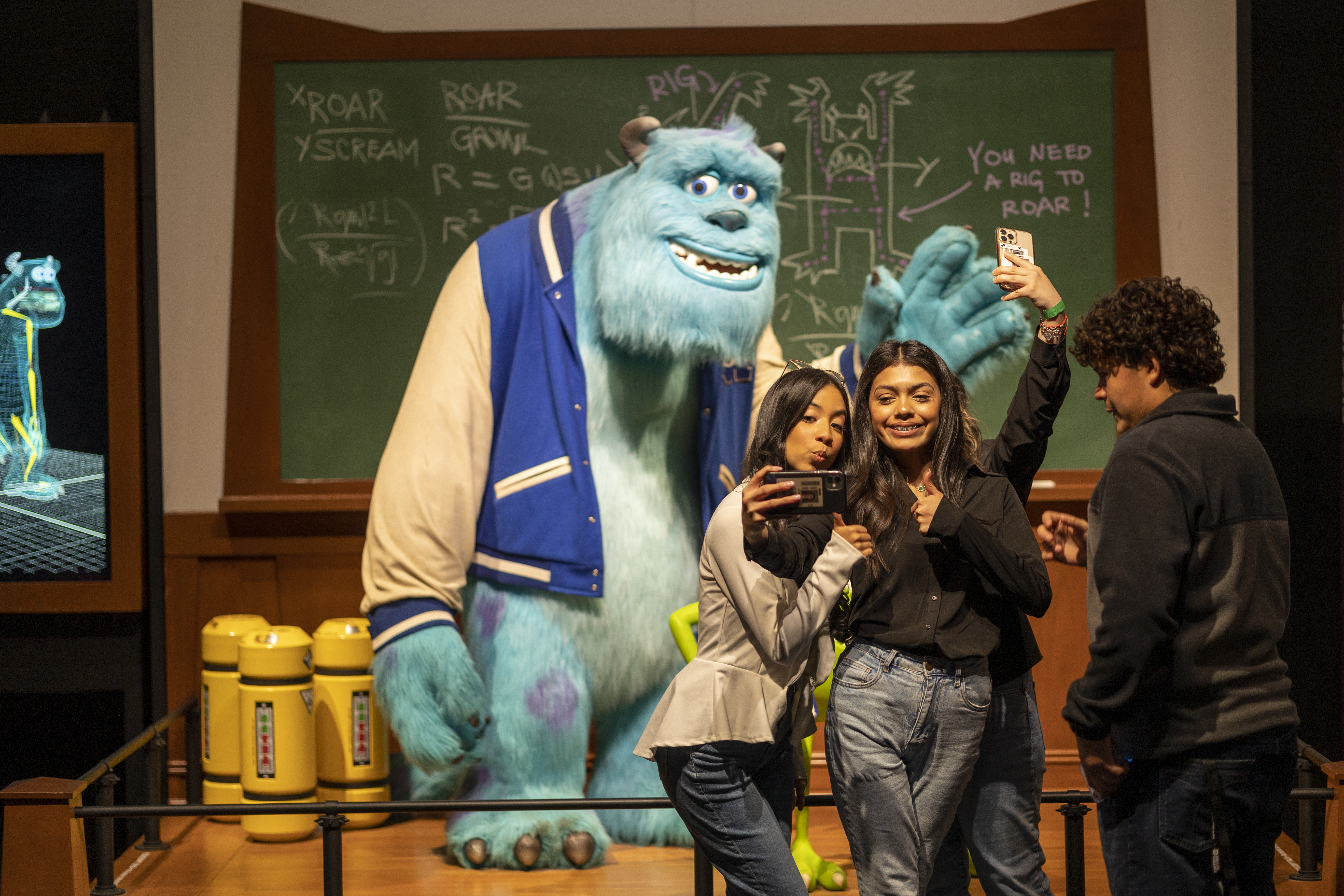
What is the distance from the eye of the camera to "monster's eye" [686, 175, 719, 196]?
3176 mm

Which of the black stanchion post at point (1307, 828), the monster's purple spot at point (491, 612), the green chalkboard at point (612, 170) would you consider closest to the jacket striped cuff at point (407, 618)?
the monster's purple spot at point (491, 612)

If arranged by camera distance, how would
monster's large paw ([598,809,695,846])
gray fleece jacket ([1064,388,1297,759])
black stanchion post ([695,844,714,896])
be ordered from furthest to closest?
monster's large paw ([598,809,695,846])
black stanchion post ([695,844,714,896])
gray fleece jacket ([1064,388,1297,759])

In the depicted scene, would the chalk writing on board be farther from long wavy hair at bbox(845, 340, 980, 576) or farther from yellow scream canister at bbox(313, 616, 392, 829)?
long wavy hair at bbox(845, 340, 980, 576)

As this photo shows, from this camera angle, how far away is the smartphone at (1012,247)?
2.22 meters

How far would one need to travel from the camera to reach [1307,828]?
2.85 metres

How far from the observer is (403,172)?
3.97 metres

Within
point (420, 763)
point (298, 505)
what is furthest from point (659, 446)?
point (298, 505)

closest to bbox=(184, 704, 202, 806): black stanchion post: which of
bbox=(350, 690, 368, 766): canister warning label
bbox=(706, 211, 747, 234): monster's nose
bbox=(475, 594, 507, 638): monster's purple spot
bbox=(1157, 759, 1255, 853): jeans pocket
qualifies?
bbox=(350, 690, 368, 766): canister warning label

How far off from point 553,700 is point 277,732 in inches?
35.9

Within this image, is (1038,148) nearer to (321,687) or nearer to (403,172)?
(403,172)

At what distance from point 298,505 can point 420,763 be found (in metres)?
1.17

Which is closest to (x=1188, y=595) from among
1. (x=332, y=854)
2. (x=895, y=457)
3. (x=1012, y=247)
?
(x=895, y=457)

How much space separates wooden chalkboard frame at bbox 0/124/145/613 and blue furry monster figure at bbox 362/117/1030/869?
1089mm

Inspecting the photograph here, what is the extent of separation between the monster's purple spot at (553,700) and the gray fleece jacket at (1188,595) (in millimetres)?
1730
